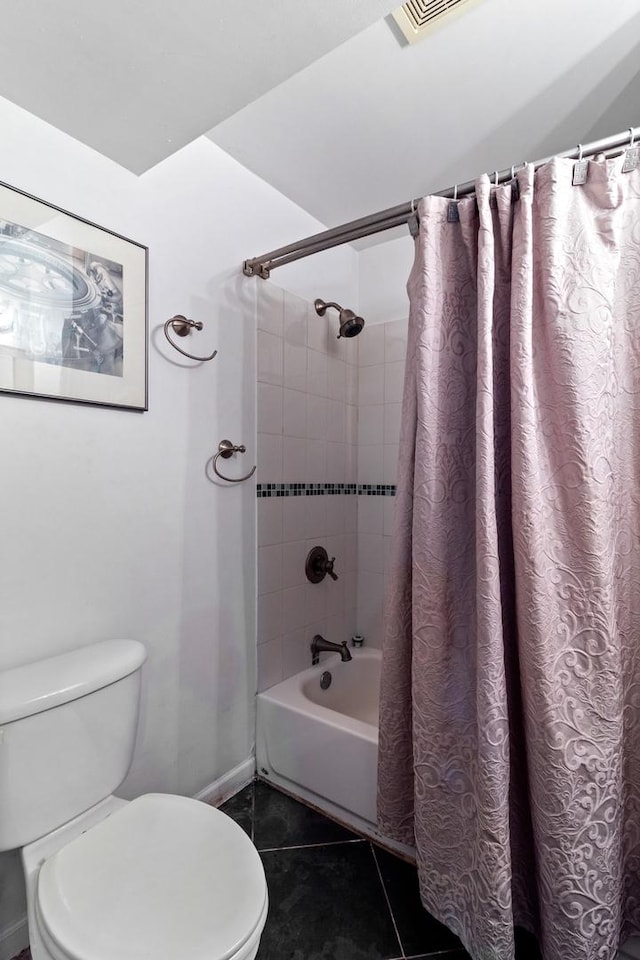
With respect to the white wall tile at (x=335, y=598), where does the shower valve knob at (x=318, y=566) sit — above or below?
above

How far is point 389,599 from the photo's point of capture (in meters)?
1.28

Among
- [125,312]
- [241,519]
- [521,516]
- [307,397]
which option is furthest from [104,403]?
[521,516]

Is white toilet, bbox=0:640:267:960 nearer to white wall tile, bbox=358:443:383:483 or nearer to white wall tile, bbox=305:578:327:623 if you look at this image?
white wall tile, bbox=305:578:327:623

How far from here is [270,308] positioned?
186 centimetres

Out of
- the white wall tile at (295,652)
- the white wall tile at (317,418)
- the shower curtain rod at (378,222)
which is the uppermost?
the shower curtain rod at (378,222)

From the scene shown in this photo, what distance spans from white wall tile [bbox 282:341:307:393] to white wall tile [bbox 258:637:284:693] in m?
1.07

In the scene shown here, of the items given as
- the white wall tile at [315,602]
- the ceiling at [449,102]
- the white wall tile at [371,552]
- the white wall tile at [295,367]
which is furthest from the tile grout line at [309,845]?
the ceiling at [449,102]

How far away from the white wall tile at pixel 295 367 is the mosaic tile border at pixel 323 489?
0.42m

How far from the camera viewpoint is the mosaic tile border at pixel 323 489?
1877 mm

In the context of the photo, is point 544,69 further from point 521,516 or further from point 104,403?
point 104,403

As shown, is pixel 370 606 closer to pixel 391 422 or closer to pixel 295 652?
pixel 295 652

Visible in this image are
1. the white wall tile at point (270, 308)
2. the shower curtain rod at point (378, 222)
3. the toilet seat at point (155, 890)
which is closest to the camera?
the toilet seat at point (155, 890)

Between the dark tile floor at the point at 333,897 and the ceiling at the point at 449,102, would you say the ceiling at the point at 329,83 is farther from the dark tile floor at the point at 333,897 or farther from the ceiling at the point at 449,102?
the dark tile floor at the point at 333,897

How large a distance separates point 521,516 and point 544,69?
4.22 feet
